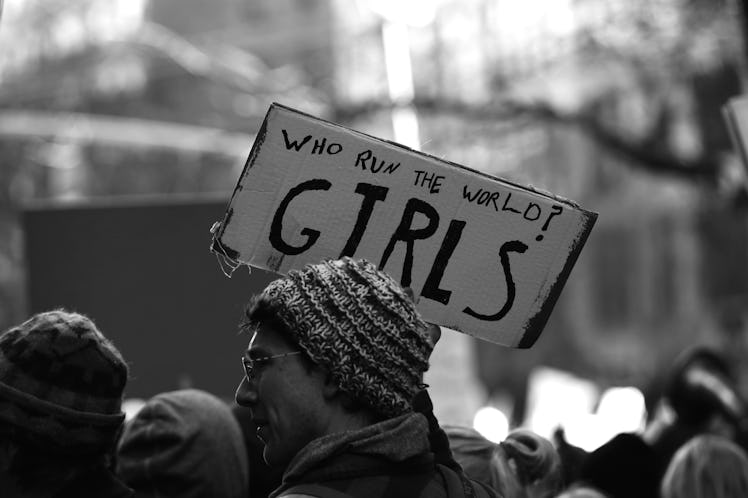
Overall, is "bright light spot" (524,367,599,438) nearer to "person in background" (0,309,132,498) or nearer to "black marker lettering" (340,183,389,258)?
"black marker lettering" (340,183,389,258)

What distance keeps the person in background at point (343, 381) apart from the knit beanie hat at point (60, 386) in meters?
0.38

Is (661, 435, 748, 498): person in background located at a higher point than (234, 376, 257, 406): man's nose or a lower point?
lower

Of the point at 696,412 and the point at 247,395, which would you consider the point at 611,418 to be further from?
the point at 247,395

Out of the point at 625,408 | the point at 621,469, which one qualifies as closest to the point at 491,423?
the point at 625,408

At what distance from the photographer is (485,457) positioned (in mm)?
3375

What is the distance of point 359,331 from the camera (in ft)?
7.53

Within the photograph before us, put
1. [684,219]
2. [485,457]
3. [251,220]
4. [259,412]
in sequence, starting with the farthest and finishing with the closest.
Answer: [684,219]
[485,457]
[251,220]
[259,412]

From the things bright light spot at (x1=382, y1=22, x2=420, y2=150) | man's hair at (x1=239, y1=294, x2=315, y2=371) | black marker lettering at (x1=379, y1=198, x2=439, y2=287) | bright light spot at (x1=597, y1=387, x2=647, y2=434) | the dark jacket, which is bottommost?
bright light spot at (x1=597, y1=387, x2=647, y2=434)

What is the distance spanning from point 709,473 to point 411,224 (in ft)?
5.50

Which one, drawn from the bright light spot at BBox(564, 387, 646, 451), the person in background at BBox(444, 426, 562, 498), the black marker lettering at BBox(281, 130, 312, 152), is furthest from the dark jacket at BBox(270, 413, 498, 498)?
the bright light spot at BBox(564, 387, 646, 451)

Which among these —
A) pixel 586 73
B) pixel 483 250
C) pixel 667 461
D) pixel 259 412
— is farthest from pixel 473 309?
pixel 586 73

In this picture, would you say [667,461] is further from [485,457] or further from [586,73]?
[586,73]

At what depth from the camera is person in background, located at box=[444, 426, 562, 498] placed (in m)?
3.30

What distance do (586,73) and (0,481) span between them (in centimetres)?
1315
